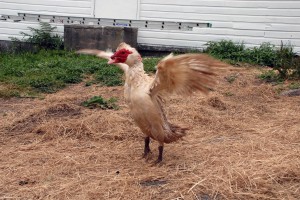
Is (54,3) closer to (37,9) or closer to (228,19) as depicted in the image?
(37,9)

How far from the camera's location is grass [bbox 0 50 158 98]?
8055 millimetres

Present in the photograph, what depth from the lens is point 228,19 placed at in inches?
456

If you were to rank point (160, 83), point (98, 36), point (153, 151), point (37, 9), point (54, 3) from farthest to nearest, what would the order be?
1. point (37, 9)
2. point (54, 3)
3. point (98, 36)
4. point (153, 151)
5. point (160, 83)

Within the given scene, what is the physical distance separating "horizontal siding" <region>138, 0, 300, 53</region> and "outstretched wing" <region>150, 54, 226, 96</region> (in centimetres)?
820

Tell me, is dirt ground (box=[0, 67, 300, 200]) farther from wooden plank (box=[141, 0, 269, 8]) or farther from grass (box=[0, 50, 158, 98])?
wooden plank (box=[141, 0, 269, 8])

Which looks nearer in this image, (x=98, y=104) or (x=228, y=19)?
(x=98, y=104)

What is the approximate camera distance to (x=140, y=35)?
39.2 ft

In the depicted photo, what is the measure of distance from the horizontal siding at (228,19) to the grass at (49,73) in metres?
2.03

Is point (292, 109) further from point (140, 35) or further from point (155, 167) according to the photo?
point (140, 35)

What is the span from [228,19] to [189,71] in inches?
328

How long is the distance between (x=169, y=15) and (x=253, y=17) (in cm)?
221

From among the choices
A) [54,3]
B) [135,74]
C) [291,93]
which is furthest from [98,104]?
[54,3]

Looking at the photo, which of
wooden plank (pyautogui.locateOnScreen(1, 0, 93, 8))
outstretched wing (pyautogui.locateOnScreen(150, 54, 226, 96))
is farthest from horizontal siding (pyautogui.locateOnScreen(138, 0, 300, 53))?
outstretched wing (pyautogui.locateOnScreen(150, 54, 226, 96))

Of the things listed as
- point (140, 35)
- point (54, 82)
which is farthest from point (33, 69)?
point (140, 35)
